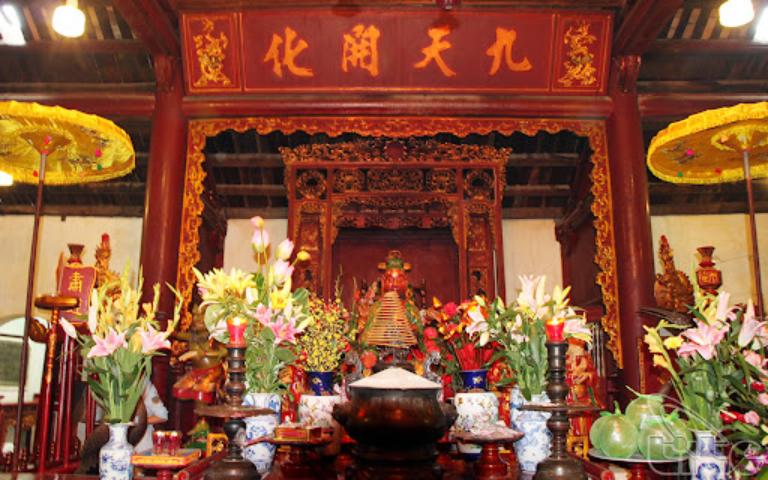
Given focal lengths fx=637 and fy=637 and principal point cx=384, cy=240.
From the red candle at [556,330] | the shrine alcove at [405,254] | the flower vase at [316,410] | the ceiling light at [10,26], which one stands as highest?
the ceiling light at [10,26]

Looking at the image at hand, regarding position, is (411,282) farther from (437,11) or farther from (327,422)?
(327,422)

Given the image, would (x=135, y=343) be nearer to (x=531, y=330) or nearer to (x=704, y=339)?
(x=531, y=330)

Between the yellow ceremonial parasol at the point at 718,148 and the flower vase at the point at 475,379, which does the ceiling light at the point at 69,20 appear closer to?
the flower vase at the point at 475,379

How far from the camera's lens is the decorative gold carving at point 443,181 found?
5.88m

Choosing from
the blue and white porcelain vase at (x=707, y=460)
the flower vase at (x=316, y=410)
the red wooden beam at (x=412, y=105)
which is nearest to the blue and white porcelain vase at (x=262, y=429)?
the flower vase at (x=316, y=410)

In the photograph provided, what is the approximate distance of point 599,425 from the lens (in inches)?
75.2

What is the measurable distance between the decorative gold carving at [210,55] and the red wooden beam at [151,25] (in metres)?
0.18

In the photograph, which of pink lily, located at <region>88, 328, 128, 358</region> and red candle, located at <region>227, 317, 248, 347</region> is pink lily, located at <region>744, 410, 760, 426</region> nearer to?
red candle, located at <region>227, 317, 248, 347</region>

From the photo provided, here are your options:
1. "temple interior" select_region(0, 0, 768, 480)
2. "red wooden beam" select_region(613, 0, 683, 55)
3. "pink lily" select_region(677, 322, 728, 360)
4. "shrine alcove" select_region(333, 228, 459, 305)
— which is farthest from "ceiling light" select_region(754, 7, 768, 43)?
"pink lily" select_region(677, 322, 728, 360)

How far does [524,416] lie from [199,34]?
3889mm

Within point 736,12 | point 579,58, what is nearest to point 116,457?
point 736,12

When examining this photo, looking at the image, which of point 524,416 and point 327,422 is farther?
point 327,422

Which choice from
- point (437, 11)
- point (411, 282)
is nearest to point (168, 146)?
point (437, 11)

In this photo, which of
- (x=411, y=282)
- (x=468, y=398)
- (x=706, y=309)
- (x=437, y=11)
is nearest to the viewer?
(x=706, y=309)
